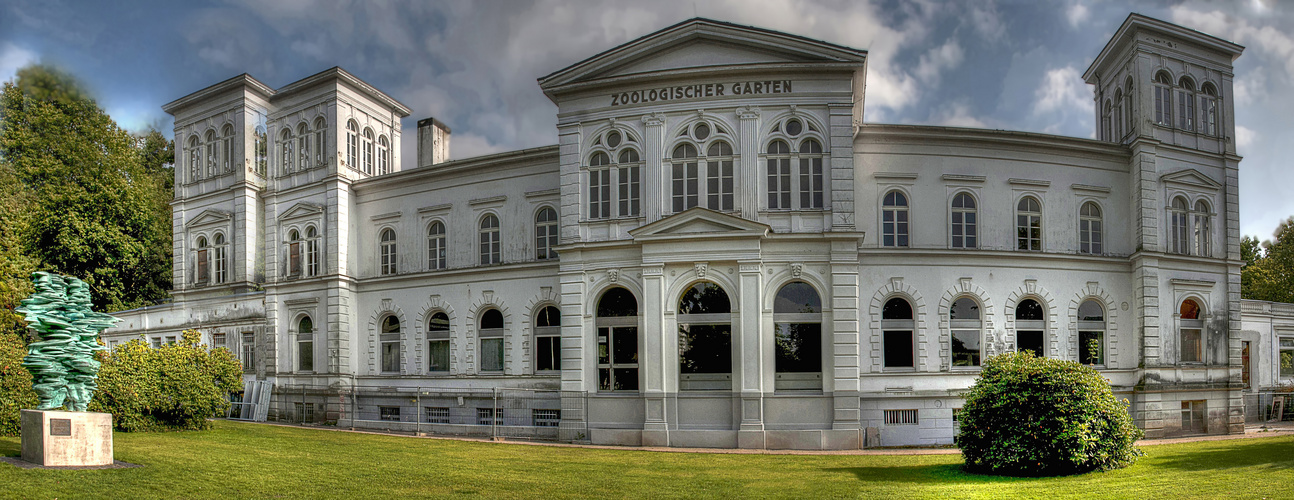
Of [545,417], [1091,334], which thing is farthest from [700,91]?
[1091,334]

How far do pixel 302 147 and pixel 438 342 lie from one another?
9.69 m

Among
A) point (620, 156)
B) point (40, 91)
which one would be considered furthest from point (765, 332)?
point (40, 91)

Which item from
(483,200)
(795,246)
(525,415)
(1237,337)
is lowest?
(525,415)

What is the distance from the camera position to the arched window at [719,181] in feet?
81.1

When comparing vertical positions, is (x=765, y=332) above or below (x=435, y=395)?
above

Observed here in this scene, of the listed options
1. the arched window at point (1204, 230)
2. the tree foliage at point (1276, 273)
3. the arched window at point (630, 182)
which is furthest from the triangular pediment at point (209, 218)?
the tree foliage at point (1276, 273)

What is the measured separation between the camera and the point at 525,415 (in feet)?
91.0

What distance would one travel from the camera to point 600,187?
25.7m

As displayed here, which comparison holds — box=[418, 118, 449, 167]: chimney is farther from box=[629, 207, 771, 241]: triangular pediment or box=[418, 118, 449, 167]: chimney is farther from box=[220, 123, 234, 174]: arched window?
box=[629, 207, 771, 241]: triangular pediment

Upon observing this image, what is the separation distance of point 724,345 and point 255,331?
19367 mm

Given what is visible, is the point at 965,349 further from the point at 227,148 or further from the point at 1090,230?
the point at 227,148

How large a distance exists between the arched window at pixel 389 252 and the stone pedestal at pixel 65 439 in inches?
628

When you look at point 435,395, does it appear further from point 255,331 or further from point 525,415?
point 255,331

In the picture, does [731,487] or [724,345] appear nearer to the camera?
[731,487]
